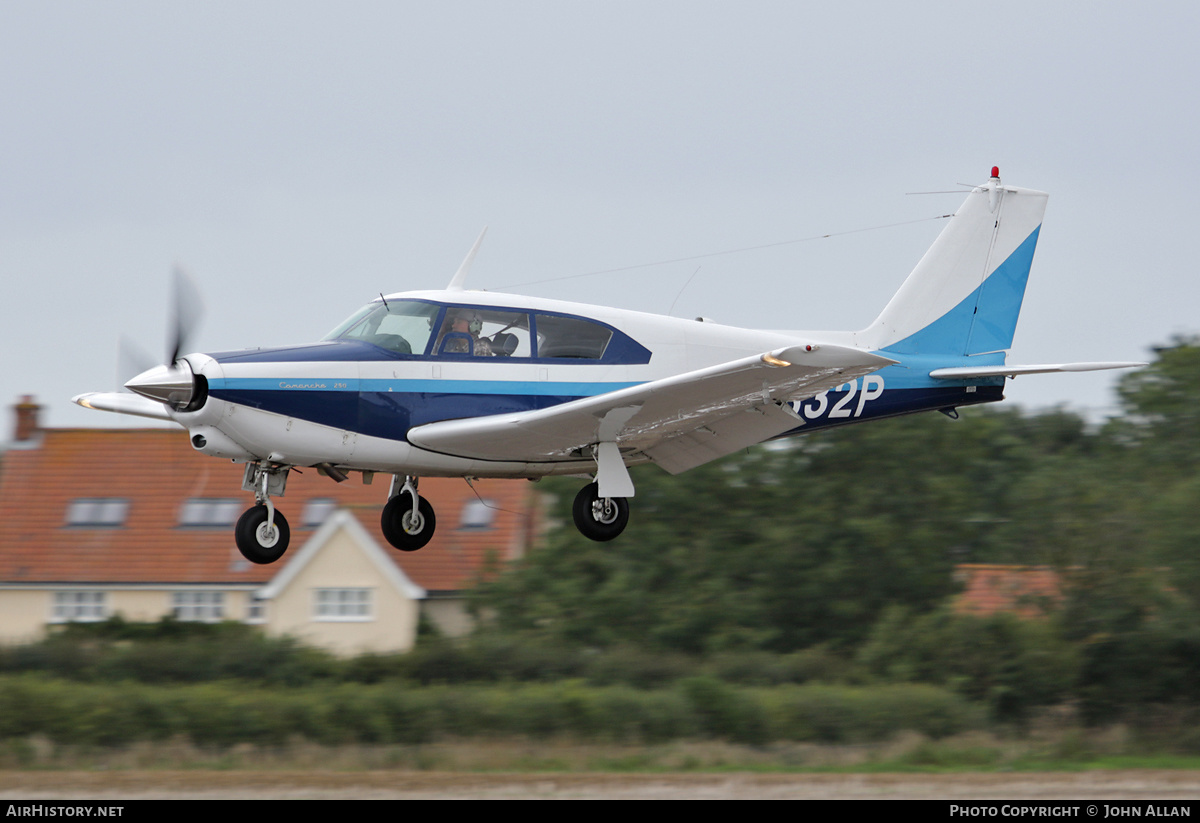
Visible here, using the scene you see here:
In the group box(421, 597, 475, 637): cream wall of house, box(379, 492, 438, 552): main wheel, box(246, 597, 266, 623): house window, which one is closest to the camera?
box(379, 492, 438, 552): main wheel

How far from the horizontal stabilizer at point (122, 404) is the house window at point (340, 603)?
772 inches

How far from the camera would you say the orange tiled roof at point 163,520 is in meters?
32.6

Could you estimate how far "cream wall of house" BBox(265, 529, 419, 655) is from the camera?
1251 inches

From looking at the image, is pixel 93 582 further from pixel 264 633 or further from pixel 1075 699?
pixel 1075 699

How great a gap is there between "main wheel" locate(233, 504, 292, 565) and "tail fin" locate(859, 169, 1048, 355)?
669 centimetres

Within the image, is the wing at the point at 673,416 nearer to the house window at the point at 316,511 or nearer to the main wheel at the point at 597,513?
the main wheel at the point at 597,513

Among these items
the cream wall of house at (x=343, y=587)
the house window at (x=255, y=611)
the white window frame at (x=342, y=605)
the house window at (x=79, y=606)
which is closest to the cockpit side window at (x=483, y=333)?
the cream wall of house at (x=343, y=587)

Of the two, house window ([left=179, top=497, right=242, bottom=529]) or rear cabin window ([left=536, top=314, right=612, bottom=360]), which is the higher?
house window ([left=179, top=497, right=242, bottom=529])

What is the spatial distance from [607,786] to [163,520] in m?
17.4

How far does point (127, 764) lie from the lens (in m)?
27.1

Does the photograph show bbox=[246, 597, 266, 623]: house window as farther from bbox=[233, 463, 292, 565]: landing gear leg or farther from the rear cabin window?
the rear cabin window

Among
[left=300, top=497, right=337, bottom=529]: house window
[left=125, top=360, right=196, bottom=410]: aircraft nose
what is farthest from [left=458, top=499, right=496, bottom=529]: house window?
[left=125, top=360, right=196, bottom=410]: aircraft nose

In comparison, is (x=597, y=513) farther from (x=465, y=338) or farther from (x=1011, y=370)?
(x=1011, y=370)
